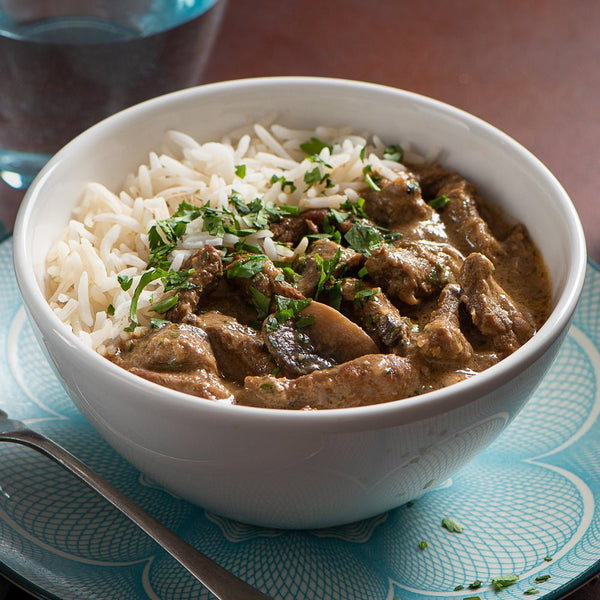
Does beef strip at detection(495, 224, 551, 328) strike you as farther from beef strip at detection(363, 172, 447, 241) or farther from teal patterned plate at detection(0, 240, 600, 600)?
teal patterned plate at detection(0, 240, 600, 600)

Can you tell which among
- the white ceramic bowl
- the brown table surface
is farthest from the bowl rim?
the brown table surface

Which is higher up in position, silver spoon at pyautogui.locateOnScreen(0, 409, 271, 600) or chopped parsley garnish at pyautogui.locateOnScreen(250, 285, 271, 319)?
chopped parsley garnish at pyautogui.locateOnScreen(250, 285, 271, 319)

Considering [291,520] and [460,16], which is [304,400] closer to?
[291,520]

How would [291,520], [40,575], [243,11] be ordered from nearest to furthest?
[40,575] → [291,520] → [243,11]

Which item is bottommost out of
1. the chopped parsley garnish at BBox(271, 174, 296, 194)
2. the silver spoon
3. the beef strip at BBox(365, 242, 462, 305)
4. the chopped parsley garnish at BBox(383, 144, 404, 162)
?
the silver spoon

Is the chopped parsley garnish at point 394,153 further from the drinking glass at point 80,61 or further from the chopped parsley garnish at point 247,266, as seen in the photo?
the drinking glass at point 80,61

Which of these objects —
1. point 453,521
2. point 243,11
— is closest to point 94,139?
point 453,521

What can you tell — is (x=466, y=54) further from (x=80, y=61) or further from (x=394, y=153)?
(x=80, y=61)
